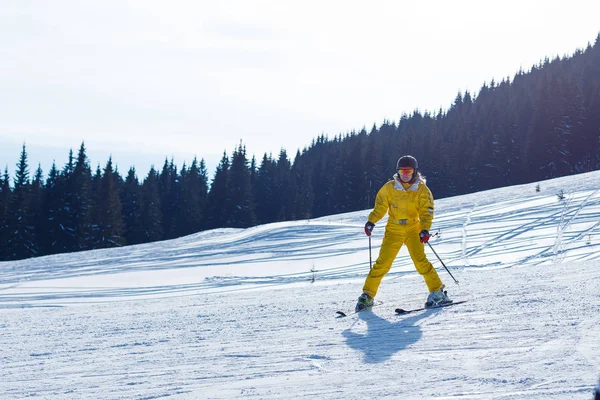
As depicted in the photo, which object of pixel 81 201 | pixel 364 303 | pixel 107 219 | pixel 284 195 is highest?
pixel 81 201

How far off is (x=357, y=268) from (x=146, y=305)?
189 inches

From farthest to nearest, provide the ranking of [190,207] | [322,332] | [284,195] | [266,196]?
[266,196], [284,195], [190,207], [322,332]

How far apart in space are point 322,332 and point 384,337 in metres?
0.69

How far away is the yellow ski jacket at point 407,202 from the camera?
6.76 m

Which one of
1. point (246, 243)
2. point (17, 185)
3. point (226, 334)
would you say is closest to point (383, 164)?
point (17, 185)

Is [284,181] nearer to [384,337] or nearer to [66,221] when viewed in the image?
[66,221]

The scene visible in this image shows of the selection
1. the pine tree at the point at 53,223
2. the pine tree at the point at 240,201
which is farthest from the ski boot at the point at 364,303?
the pine tree at the point at 240,201

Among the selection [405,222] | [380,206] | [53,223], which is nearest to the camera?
[405,222]

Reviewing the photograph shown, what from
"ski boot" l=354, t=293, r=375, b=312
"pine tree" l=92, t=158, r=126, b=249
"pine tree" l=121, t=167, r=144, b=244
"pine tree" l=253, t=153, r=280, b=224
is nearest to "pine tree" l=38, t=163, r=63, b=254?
"pine tree" l=92, t=158, r=126, b=249

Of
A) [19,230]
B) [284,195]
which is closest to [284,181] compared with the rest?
[284,195]

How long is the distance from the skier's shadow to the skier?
17.7 inches

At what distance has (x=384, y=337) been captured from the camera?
5.50 meters

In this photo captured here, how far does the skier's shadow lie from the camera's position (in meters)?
4.94

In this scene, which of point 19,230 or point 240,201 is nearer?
point 19,230
